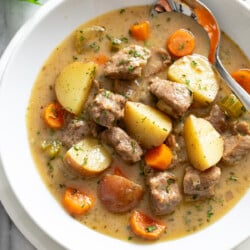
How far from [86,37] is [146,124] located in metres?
0.83

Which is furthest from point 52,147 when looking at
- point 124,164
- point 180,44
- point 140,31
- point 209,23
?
point 209,23

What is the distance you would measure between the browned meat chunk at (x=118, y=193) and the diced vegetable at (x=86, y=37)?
973 mm

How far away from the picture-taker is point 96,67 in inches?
189

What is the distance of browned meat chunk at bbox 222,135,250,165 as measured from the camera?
467cm

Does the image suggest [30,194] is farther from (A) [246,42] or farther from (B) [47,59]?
(A) [246,42]

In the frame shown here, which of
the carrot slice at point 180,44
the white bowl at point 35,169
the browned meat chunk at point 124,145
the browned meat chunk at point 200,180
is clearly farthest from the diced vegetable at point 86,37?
the browned meat chunk at point 200,180

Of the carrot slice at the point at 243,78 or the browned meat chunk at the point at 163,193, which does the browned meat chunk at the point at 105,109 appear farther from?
the carrot slice at the point at 243,78

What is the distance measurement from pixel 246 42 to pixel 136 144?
3.83ft

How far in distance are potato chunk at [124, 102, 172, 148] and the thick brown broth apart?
0.78 feet

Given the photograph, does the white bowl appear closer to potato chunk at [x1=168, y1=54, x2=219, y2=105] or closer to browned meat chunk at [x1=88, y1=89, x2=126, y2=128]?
potato chunk at [x1=168, y1=54, x2=219, y2=105]

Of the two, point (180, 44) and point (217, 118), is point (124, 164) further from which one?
point (180, 44)

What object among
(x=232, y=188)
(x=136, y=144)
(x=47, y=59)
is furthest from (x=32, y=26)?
(x=232, y=188)

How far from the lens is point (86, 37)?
4.88 meters

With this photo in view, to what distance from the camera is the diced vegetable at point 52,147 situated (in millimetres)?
4723
